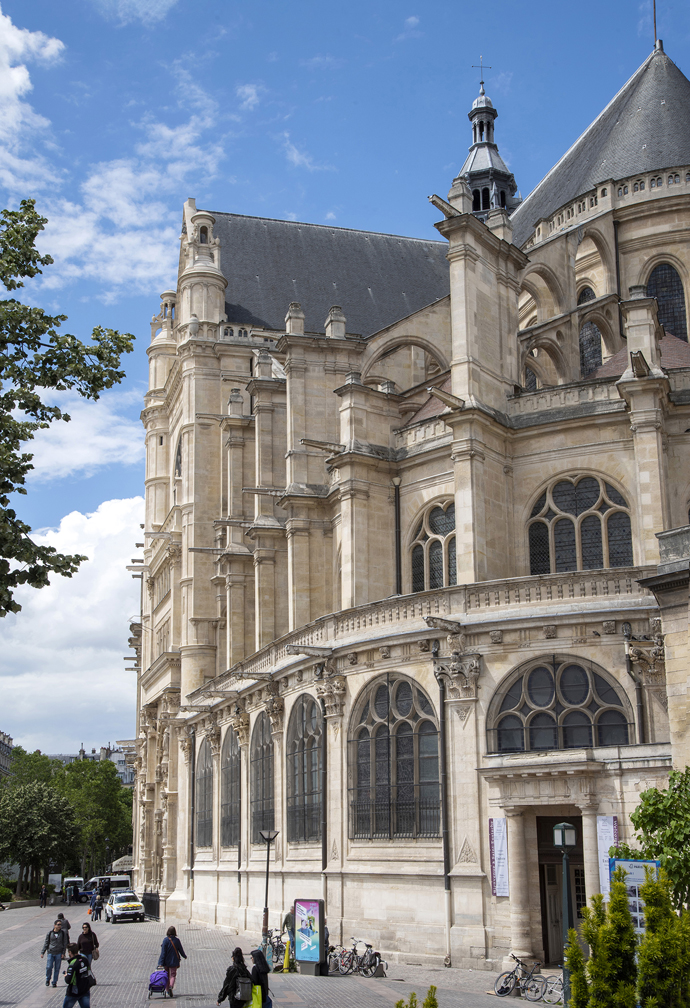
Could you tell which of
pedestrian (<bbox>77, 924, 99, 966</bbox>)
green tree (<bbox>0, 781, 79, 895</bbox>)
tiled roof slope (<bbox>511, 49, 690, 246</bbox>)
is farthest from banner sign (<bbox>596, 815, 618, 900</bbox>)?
green tree (<bbox>0, 781, 79, 895</bbox>)

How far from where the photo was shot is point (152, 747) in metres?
56.0

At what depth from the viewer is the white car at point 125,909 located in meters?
45.2

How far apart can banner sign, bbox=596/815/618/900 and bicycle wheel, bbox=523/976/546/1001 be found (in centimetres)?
186

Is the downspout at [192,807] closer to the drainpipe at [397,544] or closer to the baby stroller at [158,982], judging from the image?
the drainpipe at [397,544]

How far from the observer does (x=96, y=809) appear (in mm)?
94125

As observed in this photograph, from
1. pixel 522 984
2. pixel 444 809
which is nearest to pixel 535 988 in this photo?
pixel 522 984

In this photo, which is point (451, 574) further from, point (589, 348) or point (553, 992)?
point (553, 992)

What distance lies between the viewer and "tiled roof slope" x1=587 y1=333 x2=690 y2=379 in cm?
2936

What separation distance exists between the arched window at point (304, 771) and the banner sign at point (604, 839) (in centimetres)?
832

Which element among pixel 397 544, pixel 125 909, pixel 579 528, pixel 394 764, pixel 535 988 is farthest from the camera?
pixel 125 909

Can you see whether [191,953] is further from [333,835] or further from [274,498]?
[274,498]

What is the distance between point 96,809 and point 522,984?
79.3m

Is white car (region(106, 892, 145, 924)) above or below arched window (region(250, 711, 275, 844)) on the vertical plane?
below

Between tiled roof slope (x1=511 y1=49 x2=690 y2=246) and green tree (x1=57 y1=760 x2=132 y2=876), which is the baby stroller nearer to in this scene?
tiled roof slope (x1=511 y1=49 x2=690 y2=246)
